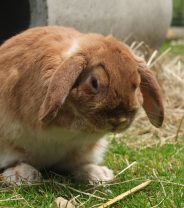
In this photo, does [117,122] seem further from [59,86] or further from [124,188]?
[124,188]

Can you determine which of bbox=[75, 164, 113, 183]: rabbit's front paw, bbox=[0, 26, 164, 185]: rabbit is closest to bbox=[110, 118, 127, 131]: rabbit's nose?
bbox=[0, 26, 164, 185]: rabbit

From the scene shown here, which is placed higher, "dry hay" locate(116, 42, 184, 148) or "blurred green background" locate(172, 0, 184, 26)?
"dry hay" locate(116, 42, 184, 148)

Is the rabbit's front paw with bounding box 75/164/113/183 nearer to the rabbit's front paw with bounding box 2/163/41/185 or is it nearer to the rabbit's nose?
the rabbit's front paw with bounding box 2/163/41/185

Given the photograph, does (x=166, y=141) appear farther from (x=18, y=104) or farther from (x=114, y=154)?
(x=18, y=104)

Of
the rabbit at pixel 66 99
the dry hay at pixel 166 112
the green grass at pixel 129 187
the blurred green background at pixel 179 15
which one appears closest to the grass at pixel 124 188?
the green grass at pixel 129 187

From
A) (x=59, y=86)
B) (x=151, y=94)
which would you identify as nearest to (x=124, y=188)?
(x=151, y=94)

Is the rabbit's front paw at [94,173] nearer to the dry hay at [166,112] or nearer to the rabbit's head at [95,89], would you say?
the rabbit's head at [95,89]
